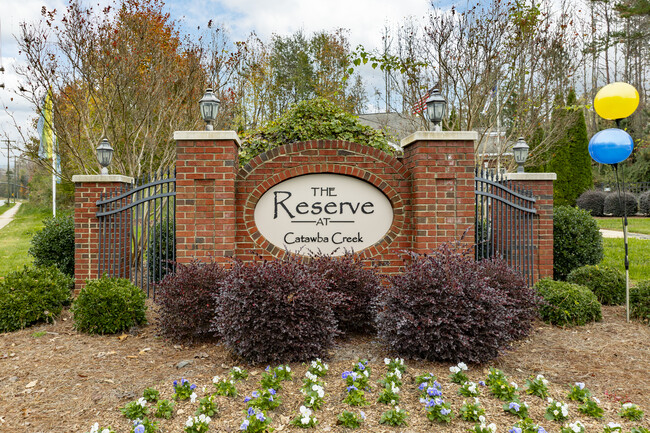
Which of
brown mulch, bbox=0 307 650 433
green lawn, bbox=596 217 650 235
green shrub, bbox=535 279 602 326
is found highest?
green lawn, bbox=596 217 650 235

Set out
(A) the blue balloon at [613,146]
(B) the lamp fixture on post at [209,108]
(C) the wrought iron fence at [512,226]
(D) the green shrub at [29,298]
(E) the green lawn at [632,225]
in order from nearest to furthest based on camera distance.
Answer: (D) the green shrub at [29,298]
(A) the blue balloon at [613,146]
(B) the lamp fixture on post at [209,108]
(C) the wrought iron fence at [512,226]
(E) the green lawn at [632,225]

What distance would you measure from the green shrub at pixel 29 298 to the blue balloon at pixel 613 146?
6.63 m

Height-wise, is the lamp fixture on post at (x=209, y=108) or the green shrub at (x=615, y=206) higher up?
the lamp fixture on post at (x=209, y=108)

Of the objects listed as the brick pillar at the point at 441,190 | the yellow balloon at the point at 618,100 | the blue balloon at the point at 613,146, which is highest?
the yellow balloon at the point at 618,100

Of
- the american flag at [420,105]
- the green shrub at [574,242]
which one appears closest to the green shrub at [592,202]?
the american flag at [420,105]

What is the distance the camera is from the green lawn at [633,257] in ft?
26.7

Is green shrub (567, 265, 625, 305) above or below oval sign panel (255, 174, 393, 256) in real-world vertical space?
below

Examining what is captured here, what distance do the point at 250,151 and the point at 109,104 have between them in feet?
12.3

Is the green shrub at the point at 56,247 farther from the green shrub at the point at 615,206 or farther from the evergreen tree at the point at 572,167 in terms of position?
the green shrub at the point at 615,206

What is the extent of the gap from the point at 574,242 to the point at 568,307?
91.4 inches

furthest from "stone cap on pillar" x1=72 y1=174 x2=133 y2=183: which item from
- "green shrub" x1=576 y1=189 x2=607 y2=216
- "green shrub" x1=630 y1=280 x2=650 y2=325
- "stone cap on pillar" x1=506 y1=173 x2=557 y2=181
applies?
"green shrub" x1=576 y1=189 x2=607 y2=216

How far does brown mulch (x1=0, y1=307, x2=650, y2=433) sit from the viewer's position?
278cm

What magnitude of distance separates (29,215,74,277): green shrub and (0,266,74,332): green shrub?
71.7 inches

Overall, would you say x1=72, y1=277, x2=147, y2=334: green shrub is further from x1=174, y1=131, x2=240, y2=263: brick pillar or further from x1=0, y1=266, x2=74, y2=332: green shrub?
x1=174, y1=131, x2=240, y2=263: brick pillar
